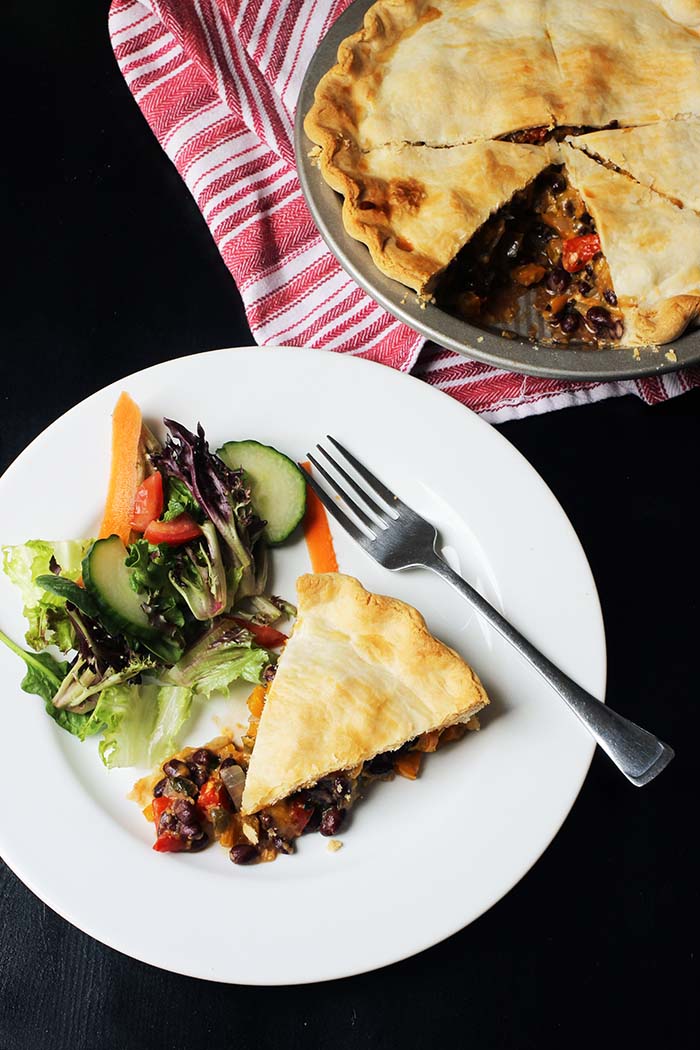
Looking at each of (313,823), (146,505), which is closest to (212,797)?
(313,823)

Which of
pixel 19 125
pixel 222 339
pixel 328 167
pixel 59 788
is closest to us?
pixel 59 788

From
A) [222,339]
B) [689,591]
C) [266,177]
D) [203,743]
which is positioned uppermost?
[266,177]

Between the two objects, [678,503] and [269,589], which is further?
[678,503]

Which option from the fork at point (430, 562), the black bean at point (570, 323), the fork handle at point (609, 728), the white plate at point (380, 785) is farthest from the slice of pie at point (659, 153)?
the fork handle at point (609, 728)

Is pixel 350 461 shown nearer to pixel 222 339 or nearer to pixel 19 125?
pixel 222 339

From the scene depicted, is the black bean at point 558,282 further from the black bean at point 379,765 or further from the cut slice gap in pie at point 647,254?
the black bean at point 379,765

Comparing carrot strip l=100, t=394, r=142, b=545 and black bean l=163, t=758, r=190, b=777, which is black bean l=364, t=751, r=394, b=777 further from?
carrot strip l=100, t=394, r=142, b=545

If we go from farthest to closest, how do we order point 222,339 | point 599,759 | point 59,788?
point 222,339, point 599,759, point 59,788

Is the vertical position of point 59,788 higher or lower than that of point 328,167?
lower

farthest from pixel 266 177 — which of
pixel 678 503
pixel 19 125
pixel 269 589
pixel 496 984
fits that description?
pixel 496 984
